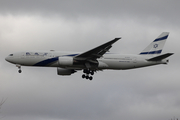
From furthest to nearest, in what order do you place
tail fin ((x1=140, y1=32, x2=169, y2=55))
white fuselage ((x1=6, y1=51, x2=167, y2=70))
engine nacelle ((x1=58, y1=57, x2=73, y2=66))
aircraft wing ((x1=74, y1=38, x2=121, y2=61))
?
tail fin ((x1=140, y1=32, x2=169, y2=55)), white fuselage ((x1=6, y1=51, x2=167, y2=70)), engine nacelle ((x1=58, y1=57, x2=73, y2=66)), aircraft wing ((x1=74, y1=38, x2=121, y2=61))

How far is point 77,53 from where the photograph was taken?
53.4m

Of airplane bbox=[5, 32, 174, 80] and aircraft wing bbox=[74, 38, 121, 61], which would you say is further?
airplane bbox=[5, 32, 174, 80]

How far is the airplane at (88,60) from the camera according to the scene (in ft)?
169

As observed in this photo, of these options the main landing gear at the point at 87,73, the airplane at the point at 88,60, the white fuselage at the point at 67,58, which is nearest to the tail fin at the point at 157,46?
the airplane at the point at 88,60

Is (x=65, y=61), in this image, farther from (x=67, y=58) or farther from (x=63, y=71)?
(x=63, y=71)

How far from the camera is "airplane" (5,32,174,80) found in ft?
169

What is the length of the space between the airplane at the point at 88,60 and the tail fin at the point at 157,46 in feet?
2.99

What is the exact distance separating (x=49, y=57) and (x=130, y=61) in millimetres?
11168

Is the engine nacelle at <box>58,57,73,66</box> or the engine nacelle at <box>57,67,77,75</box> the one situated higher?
the engine nacelle at <box>58,57,73,66</box>

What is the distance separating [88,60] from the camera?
52.1 metres

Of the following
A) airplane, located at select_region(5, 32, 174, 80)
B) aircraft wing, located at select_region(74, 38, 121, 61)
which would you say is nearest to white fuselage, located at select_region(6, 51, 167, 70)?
airplane, located at select_region(5, 32, 174, 80)

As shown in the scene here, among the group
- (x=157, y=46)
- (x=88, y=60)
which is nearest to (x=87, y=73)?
(x=88, y=60)

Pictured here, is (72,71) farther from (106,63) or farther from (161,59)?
(161,59)

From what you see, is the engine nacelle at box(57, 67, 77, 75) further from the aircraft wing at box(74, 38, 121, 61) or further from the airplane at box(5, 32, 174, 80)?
the aircraft wing at box(74, 38, 121, 61)
